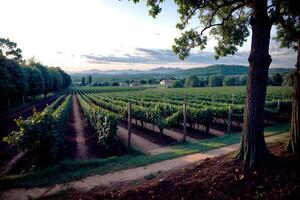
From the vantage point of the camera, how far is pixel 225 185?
4957mm

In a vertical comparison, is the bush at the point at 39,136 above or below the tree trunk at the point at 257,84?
below

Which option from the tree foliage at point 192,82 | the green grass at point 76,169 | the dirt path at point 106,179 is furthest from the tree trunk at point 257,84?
the tree foliage at point 192,82

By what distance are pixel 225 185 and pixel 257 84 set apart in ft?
9.38

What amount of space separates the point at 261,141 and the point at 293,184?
1346mm

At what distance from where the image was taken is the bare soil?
464 cm

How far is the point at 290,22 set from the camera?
780 cm

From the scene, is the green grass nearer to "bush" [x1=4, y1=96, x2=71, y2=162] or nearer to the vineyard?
the vineyard

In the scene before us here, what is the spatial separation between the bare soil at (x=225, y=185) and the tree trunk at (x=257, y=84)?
1.34 ft

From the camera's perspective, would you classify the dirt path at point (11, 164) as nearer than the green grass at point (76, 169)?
No


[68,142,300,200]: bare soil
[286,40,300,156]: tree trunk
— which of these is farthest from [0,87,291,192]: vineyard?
[286,40,300,156]: tree trunk

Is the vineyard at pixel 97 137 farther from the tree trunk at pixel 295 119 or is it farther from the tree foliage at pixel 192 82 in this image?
the tree foliage at pixel 192 82

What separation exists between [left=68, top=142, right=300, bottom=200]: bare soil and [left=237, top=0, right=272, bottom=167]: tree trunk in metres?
0.41

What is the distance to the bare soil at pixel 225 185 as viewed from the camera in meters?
4.64

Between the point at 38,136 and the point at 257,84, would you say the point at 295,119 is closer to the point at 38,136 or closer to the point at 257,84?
the point at 257,84
